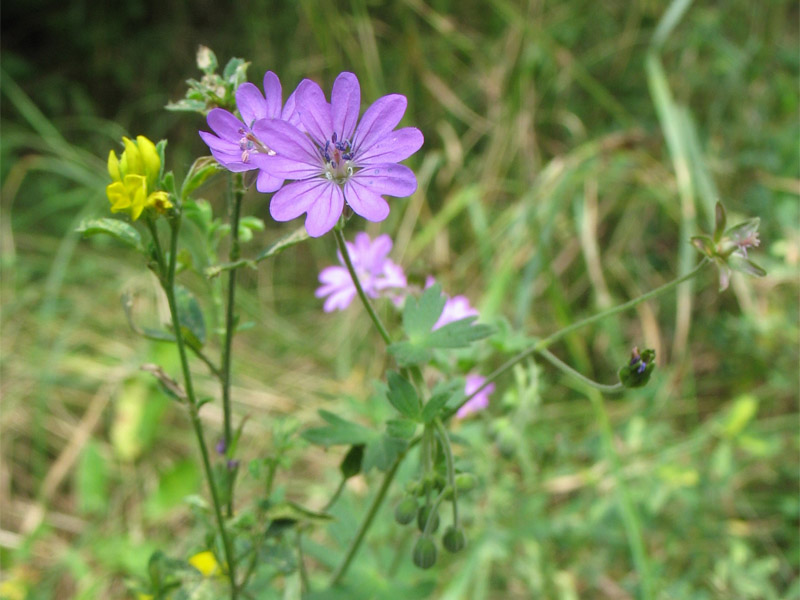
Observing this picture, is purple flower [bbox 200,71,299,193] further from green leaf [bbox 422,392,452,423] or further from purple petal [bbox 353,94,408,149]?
green leaf [bbox 422,392,452,423]

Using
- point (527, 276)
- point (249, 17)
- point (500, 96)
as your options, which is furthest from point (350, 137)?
point (249, 17)

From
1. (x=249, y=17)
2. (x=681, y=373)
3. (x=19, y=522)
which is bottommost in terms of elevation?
(x=19, y=522)

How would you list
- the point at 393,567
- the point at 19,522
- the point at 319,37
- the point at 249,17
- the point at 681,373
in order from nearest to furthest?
1. the point at 393,567
2. the point at 19,522
3. the point at 681,373
4. the point at 319,37
5. the point at 249,17

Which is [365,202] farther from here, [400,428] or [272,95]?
[400,428]

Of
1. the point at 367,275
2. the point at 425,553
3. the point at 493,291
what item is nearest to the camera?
the point at 425,553

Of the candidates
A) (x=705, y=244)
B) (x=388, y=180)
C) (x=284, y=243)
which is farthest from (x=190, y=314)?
(x=705, y=244)

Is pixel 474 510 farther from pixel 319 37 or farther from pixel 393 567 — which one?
pixel 319 37

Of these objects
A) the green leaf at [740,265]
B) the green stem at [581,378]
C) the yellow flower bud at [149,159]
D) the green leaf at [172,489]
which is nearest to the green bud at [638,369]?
the green stem at [581,378]

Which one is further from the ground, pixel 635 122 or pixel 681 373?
pixel 635 122
